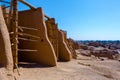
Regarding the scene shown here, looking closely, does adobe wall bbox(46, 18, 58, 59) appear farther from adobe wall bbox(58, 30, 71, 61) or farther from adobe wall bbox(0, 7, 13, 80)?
adobe wall bbox(0, 7, 13, 80)

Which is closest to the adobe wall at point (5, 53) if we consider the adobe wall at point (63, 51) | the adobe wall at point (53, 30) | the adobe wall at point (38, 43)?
the adobe wall at point (38, 43)

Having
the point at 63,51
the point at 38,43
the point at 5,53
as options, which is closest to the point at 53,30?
the point at 63,51

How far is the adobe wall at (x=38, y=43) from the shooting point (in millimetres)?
12523

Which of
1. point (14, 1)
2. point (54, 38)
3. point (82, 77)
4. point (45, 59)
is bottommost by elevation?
point (82, 77)

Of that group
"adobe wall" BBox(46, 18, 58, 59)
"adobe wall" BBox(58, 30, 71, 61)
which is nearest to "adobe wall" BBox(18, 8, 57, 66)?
"adobe wall" BBox(46, 18, 58, 59)

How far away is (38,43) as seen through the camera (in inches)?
508

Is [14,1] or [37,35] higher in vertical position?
[14,1]

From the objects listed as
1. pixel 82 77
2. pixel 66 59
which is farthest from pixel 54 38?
pixel 82 77

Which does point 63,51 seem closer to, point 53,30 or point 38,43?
point 53,30

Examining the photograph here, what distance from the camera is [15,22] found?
1012cm

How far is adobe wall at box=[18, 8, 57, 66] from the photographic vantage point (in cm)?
1252

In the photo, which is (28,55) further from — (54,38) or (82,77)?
(82,77)

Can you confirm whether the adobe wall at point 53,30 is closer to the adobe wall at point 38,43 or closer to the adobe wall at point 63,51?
the adobe wall at point 63,51

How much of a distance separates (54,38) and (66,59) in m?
2.06
